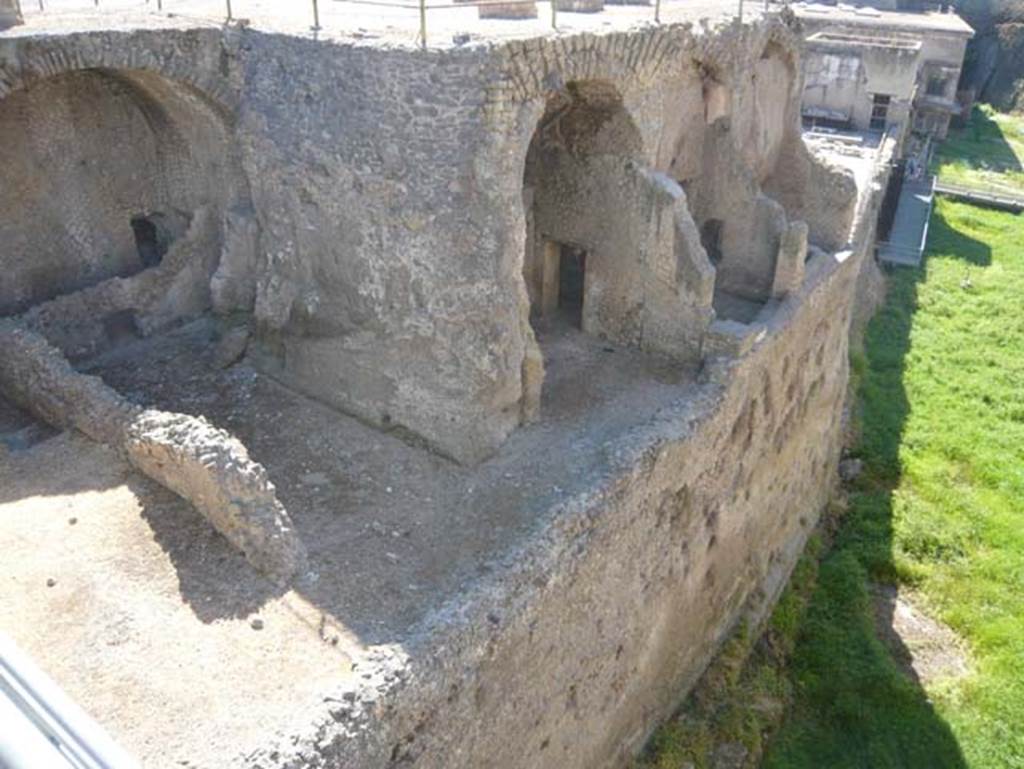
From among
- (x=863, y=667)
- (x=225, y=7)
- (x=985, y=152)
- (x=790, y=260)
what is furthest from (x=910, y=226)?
(x=225, y=7)

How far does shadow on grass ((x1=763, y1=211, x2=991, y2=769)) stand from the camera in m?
12.3

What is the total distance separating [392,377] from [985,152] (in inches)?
1362

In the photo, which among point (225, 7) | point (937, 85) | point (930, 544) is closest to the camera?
point (225, 7)

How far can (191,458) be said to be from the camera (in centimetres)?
793

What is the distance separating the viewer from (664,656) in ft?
36.6

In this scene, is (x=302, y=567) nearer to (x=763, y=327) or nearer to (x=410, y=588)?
(x=410, y=588)

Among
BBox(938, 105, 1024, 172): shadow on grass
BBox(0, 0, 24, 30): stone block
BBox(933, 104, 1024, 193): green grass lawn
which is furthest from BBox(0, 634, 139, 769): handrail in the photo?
BBox(938, 105, 1024, 172): shadow on grass

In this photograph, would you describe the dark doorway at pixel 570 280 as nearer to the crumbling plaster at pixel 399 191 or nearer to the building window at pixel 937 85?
the crumbling plaster at pixel 399 191

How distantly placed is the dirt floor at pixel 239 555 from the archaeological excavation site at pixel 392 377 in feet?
0.10

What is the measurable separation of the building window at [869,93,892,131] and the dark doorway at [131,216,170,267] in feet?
64.4

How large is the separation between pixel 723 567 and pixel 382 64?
768 centimetres

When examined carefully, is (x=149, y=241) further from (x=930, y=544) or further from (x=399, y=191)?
(x=930, y=544)

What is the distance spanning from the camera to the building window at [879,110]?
82.3ft

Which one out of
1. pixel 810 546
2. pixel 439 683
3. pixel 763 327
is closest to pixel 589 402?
pixel 763 327
